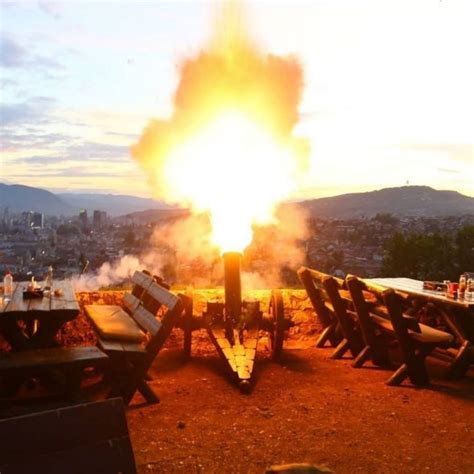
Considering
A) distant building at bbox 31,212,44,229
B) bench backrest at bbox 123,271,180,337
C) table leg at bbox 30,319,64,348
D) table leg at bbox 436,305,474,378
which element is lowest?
table leg at bbox 436,305,474,378

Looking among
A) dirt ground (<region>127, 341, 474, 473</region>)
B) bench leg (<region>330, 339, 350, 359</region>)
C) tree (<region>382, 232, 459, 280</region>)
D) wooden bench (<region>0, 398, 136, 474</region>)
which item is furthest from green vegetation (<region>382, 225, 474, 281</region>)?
wooden bench (<region>0, 398, 136, 474</region>)

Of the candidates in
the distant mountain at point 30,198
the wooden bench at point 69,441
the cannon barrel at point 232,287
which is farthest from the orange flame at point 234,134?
the distant mountain at point 30,198

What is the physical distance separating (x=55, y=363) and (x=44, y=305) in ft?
3.35

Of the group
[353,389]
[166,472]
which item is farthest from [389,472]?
[353,389]

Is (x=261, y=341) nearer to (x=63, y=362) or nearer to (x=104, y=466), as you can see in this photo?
(x=63, y=362)

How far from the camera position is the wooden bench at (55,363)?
199 inches

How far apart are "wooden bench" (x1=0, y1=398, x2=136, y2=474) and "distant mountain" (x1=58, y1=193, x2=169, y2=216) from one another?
19250 millimetres

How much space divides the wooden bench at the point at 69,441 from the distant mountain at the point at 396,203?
25643 millimetres

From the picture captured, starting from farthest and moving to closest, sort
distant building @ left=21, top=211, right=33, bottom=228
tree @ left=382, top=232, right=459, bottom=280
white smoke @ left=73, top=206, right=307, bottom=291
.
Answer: distant building @ left=21, top=211, right=33, bottom=228
tree @ left=382, top=232, right=459, bottom=280
white smoke @ left=73, top=206, right=307, bottom=291

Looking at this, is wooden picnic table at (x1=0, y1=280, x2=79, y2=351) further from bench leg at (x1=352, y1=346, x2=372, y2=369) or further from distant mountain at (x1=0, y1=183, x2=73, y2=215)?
distant mountain at (x1=0, y1=183, x2=73, y2=215)

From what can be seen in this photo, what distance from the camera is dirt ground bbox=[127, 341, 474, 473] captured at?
4668 mm

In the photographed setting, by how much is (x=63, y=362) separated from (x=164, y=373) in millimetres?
2141

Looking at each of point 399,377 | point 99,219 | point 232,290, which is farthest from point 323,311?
point 99,219

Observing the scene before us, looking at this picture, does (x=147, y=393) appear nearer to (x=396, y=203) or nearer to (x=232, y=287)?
(x=232, y=287)
